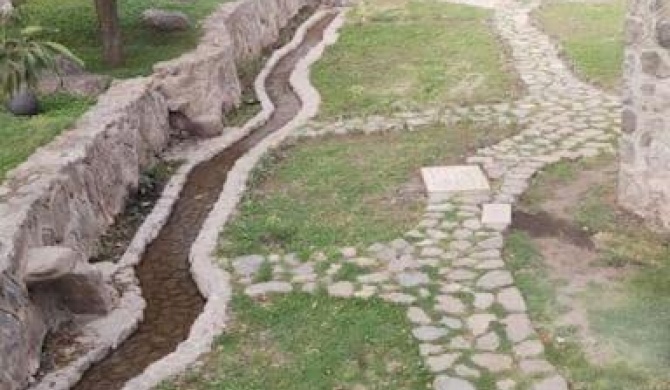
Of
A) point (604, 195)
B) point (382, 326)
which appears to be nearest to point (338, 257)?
point (382, 326)

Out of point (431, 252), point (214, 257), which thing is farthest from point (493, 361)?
point (214, 257)

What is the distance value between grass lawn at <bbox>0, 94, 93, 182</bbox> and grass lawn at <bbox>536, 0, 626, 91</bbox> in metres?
8.92

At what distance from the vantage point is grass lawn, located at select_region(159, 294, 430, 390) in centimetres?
812

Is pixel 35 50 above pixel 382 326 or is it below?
above

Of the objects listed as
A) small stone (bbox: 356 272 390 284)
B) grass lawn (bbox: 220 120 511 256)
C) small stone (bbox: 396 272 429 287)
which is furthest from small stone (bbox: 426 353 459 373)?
grass lawn (bbox: 220 120 511 256)

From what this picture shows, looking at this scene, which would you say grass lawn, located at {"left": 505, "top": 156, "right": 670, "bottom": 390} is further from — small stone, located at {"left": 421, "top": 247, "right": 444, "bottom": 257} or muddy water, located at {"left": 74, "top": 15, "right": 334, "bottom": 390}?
muddy water, located at {"left": 74, "top": 15, "right": 334, "bottom": 390}

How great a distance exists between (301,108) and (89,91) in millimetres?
3746

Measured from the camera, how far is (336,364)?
834cm

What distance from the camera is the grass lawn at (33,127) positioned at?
12.1 metres

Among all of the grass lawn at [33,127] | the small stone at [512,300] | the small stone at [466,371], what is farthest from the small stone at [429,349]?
the grass lawn at [33,127]

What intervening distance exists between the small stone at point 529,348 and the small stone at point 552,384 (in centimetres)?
43

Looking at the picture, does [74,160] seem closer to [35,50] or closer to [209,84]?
[35,50]

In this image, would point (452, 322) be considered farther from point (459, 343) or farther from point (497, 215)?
point (497, 215)

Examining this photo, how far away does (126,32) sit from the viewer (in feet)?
60.4
